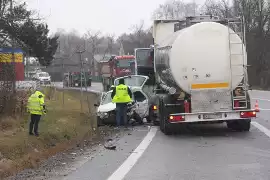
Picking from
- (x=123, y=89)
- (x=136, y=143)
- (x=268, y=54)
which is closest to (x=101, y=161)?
(x=136, y=143)

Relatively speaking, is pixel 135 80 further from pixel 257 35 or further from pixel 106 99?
pixel 257 35

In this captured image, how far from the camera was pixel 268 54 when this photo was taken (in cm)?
5941

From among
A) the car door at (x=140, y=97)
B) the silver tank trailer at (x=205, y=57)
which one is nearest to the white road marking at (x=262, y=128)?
the silver tank trailer at (x=205, y=57)

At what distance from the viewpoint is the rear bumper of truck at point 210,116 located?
540 inches

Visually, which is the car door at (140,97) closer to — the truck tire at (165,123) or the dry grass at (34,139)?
the dry grass at (34,139)

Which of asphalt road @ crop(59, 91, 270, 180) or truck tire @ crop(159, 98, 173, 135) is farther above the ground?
truck tire @ crop(159, 98, 173, 135)

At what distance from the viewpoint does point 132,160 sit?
1031 centimetres

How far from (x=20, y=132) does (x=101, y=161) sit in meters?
6.07

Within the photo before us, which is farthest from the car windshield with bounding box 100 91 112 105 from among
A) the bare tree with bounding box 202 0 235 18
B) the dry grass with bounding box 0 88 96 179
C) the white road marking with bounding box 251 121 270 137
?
the bare tree with bounding box 202 0 235 18

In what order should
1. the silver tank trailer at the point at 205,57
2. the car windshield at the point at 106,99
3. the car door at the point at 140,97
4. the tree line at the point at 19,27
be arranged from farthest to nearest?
1. the tree line at the point at 19,27
2. the car windshield at the point at 106,99
3. the car door at the point at 140,97
4. the silver tank trailer at the point at 205,57

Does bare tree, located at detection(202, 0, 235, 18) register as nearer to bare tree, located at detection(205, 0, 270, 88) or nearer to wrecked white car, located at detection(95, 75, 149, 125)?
bare tree, located at detection(205, 0, 270, 88)

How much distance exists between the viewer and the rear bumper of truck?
13719mm

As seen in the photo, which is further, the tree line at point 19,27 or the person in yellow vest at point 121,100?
the tree line at point 19,27

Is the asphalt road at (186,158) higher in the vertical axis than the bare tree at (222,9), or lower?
lower
